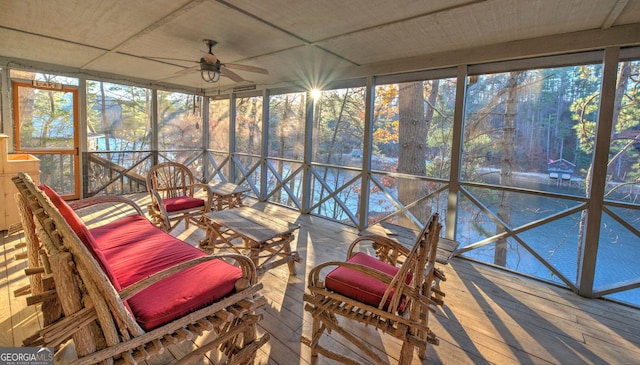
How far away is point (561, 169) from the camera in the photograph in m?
3.36

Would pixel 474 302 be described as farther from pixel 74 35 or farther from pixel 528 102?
pixel 74 35

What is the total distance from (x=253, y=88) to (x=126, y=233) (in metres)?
4.38

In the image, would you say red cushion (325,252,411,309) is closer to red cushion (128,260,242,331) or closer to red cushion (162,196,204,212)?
red cushion (128,260,242,331)

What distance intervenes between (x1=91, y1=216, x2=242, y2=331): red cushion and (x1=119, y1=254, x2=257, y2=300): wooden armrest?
0.27 ft

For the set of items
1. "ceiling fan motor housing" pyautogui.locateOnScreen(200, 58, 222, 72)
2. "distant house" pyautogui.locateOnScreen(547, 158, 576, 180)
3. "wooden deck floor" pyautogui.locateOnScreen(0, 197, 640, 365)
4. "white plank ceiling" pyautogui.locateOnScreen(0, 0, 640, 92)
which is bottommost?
"wooden deck floor" pyautogui.locateOnScreen(0, 197, 640, 365)

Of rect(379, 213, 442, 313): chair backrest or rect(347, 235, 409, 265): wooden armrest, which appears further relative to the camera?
rect(347, 235, 409, 265): wooden armrest

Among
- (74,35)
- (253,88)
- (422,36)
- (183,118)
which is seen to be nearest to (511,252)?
(422,36)

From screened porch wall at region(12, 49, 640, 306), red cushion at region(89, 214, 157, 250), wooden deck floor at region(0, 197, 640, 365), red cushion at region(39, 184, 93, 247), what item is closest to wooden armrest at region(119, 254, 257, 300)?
red cushion at region(39, 184, 93, 247)

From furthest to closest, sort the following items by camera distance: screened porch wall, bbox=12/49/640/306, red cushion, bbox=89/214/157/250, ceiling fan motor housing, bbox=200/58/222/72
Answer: ceiling fan motor housing, bbox=200/58/222/72, screened porch wall, bbox=12/49/640/306, red cushion, bbox=89/214/157/250

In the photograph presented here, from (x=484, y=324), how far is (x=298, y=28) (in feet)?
9.80

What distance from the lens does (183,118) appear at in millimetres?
8508

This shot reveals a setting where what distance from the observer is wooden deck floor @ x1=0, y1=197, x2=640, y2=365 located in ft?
6.39

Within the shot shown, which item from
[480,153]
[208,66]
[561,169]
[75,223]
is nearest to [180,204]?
[208,66]

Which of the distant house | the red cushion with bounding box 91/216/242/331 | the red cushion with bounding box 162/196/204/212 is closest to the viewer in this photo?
the red cushion with bounding box 91/216/242/331
